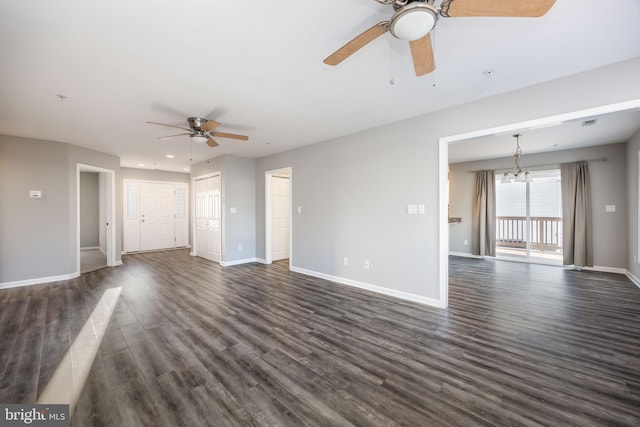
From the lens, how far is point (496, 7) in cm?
136

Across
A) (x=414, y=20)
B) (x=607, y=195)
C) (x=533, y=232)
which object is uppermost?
(x=414, y=20)

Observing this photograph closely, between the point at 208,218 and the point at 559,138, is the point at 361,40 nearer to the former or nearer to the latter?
the point at 559,138

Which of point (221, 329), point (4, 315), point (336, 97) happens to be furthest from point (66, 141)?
point (336, 97)

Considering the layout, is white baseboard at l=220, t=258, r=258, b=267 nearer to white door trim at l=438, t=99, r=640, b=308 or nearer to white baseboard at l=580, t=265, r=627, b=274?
white door trim at l=438, t=99, r=640, b=308

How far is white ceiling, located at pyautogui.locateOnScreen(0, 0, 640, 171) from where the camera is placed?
1.74 metres

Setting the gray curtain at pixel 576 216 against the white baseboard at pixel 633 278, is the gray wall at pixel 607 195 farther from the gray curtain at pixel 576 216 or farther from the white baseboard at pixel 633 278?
the white baseboard at pixel 633 278

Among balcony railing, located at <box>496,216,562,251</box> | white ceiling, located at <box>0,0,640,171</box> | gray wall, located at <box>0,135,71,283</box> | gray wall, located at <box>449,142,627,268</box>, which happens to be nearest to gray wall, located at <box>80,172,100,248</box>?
gray wall, located at <box>0,135,71,283</box>

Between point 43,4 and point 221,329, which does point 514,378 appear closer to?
point 221,329

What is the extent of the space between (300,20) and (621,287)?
6243mm

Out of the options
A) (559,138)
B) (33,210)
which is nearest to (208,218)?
(33,210)

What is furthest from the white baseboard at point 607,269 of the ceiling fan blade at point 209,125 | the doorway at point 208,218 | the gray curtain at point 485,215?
the doorway at point 208,218

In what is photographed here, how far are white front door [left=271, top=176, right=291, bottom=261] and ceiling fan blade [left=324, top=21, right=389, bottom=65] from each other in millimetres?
4843

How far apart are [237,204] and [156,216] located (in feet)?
12.9

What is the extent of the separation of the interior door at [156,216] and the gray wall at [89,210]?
5.85 feet
